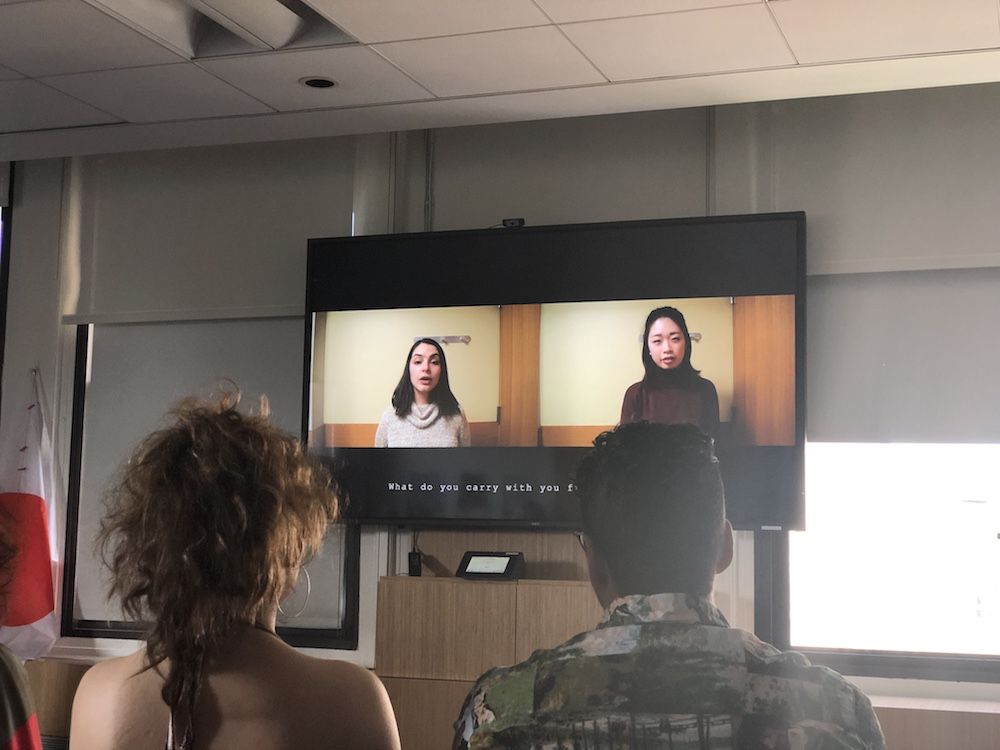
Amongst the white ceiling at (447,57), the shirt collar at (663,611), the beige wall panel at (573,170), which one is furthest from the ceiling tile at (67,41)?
the shirt collar at (663,611)

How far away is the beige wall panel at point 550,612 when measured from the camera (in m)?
4.10

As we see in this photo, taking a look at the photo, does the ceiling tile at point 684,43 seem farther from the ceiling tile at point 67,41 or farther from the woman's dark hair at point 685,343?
the ceiling tile at point 67,41

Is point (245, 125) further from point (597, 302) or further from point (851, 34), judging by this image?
point (851, 34)

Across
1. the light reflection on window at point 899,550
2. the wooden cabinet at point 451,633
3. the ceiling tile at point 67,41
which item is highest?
the ceiling tile at point 67,41

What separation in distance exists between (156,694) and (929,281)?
136 inches

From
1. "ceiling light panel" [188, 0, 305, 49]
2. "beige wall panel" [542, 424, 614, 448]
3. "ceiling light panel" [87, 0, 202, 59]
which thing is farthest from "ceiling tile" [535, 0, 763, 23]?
"beige wall panel" [542, 424, 614, 448]

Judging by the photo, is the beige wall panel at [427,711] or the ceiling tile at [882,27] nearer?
the ceiling tile at [882,27]

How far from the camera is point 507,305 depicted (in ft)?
14.6

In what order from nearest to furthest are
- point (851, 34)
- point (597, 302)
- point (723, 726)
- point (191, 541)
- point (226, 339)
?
1. point (723, 726)
2. point (191, 541)
3. point (851, 34)
4. point (597, 302)
5. point (226, 339)

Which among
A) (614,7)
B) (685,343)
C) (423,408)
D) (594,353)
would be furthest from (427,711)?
(614,7)

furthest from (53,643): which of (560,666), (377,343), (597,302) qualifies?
(560,666)

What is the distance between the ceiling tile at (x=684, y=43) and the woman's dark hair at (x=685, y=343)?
2.85ft

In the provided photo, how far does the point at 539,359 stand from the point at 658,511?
119 inches

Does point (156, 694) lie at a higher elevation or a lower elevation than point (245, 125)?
lower
